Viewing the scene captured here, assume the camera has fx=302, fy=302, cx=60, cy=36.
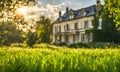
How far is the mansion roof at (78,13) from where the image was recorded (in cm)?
7339

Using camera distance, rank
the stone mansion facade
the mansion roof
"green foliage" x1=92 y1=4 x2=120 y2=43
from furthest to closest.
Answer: the mansion roof
the stone mansion facade
"green foliage" x1=92 y1=4 x2=120 y2=43

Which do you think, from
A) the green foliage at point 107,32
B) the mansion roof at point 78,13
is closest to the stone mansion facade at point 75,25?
the mansion roof at point 78,13

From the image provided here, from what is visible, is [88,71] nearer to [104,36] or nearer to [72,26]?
[104,36]

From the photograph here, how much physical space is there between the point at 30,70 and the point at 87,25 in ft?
224

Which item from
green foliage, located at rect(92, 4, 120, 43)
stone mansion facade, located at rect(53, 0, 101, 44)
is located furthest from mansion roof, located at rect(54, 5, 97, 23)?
green foliage, located at rect(92, 4, 120, 43)

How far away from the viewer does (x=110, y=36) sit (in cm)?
6050

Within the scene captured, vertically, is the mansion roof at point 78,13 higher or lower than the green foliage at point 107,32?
higher

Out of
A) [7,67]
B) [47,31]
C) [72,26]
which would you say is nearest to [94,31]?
[72,26]

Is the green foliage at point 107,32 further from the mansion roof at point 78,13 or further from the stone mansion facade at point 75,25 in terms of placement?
the mansion roof at point 78,13

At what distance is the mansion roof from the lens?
73.4 meters

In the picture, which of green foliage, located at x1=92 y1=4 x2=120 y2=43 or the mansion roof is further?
the mansion roof

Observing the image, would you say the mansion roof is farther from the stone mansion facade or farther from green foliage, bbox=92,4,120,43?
green foliage, bbox=92,4,120,43

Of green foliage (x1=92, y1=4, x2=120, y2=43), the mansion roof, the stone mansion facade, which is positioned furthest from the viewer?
the mansion roof

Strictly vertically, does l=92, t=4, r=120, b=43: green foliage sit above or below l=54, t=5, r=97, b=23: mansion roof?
below
